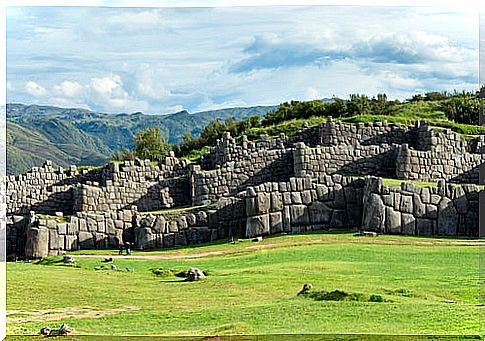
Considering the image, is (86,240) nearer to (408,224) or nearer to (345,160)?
(408,224)

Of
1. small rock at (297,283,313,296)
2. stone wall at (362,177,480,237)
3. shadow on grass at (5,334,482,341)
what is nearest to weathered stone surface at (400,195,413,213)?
stone wall at (362,177,480,237)

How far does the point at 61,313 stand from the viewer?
49.1 feet

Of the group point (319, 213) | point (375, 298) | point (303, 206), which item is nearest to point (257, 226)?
point (303, 206)

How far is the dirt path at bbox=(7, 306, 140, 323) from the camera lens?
14.6 meters

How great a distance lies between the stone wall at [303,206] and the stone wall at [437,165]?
5.11 meters

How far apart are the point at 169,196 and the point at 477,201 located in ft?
39.8

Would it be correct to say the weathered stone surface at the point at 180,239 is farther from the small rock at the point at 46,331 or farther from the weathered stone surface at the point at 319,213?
the small rock at the point at 46,331

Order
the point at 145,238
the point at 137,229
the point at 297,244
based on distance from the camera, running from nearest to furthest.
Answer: the point at 297,244, the point at 145,238, the point at 137,229

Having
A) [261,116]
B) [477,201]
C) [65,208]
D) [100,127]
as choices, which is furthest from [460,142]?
[100,127]

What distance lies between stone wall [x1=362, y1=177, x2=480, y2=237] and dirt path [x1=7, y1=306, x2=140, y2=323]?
9.44 metres

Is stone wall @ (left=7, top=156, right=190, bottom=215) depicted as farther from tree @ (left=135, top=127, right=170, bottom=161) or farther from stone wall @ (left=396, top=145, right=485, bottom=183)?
tree @ (left=135, top=127, right=170, bottom=161)

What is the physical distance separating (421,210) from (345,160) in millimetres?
7118

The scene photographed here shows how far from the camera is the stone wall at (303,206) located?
2327cm

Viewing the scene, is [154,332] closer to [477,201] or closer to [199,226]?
[199,226]
